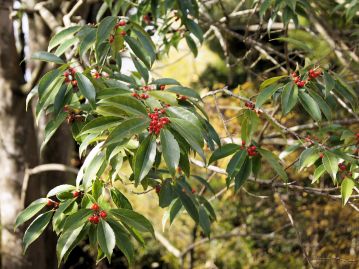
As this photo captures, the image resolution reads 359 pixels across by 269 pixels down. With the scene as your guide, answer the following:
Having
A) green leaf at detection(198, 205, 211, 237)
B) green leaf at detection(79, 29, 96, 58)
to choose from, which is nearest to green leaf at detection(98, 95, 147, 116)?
green leaf at detection(79, 29, 96, 58)

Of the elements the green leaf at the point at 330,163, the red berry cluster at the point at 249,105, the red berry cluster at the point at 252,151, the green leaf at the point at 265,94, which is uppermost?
the green leaf at the point at 265,94

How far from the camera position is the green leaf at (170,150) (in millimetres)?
1123

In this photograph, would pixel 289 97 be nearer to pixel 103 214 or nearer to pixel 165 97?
pixel 165 97

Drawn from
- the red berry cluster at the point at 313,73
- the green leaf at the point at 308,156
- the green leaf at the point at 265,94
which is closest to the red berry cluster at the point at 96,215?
the green leaf at the point at 265,94

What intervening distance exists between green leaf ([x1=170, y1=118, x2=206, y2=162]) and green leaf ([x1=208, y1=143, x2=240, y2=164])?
46 cm

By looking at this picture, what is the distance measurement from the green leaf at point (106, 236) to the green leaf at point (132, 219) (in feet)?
0.11

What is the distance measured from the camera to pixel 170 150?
44.9 inches

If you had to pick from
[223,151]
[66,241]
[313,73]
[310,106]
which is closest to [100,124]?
[66,241]

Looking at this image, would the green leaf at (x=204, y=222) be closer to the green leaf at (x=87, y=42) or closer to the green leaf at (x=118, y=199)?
the green leaf at (x=118, y=199)

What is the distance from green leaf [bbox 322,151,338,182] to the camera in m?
1.55

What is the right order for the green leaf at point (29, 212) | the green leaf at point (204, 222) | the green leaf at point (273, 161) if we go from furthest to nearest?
the green leaf at point (204, 222) → the green leaf at point (273, 161) → the green leaf at point (29, 212)

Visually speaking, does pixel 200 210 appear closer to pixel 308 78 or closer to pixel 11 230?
pixel 308 78

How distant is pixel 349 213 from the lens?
4516mm

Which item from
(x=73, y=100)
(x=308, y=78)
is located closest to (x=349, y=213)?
(x=308, y=78)
